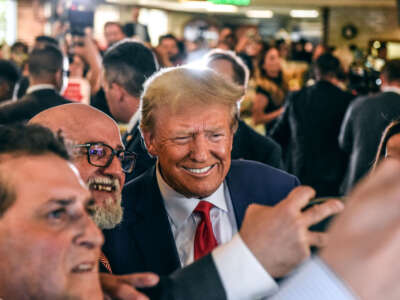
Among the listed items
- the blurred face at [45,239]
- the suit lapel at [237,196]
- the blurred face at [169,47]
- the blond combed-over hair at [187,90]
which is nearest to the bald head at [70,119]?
the blond combed-over hair at [187,90]

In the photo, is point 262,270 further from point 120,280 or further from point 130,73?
point 130,73

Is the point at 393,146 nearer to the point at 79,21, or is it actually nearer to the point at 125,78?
the point at 125,78

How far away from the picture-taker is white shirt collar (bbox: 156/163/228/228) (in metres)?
1.71

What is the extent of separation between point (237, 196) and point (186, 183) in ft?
0.53

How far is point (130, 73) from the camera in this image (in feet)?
9.90

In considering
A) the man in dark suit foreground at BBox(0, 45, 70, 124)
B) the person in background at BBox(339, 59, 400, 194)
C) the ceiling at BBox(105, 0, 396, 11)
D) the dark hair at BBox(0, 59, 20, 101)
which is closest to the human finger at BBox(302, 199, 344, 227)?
the man in dark suit foreground at BBox(0, 45, 70, 124)

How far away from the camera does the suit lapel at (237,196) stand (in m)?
1.71

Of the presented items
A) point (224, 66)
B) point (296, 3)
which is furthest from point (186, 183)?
point (296, 3)

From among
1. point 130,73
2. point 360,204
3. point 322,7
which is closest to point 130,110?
point 130,73

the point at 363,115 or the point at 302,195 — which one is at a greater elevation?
the point at 302,195

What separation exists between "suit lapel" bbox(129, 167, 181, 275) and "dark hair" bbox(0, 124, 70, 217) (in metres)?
0.70

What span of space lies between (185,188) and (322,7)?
1485 cm

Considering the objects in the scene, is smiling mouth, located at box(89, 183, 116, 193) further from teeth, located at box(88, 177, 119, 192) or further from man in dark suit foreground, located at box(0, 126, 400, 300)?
Result: man in dark suit foreground, located at box(0, 126, 400, 300)

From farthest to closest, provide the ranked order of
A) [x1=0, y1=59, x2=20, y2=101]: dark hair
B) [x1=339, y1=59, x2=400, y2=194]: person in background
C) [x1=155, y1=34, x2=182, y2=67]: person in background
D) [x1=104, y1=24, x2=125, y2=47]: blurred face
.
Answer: [x1=155, y1=34, x2=182, y2=67]: person in background
[x1=104, y1=24, x2=125, y2=47]: blurred face
[x1=0, y1=59, x2=20, y2=101]: dark hair
[x1=339, y1=59, x2=400, y2=194]: person in background
